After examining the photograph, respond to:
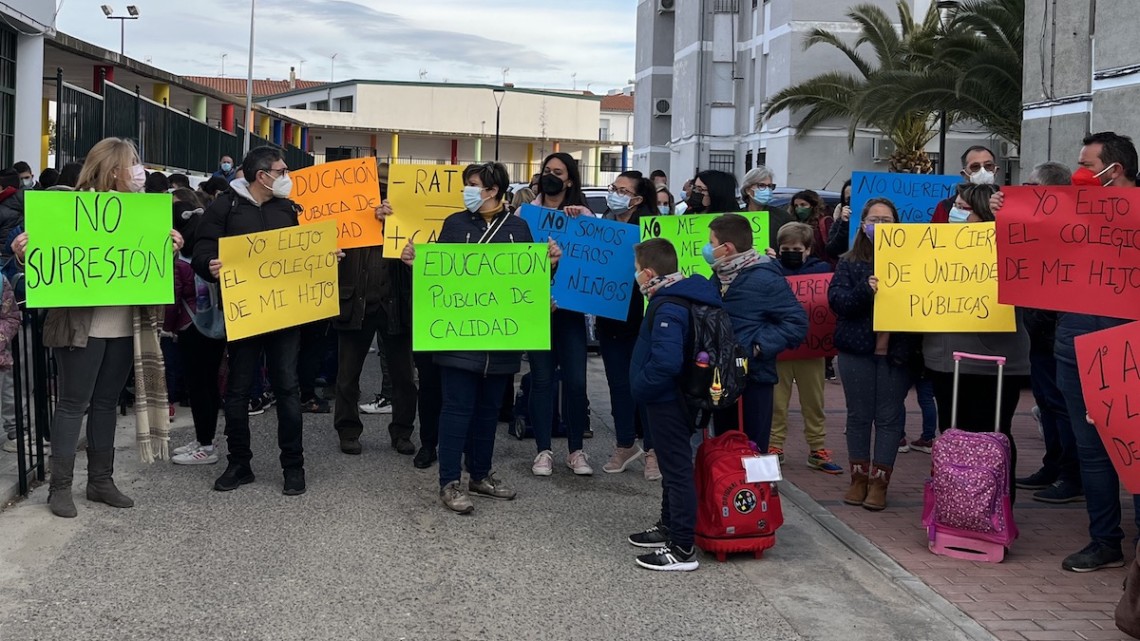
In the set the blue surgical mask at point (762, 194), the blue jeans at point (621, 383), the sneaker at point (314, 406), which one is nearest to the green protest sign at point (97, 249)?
the blue jeans at point (621, 383)

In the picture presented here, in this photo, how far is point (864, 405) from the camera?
303 inches

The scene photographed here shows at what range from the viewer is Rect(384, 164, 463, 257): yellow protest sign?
891 cm

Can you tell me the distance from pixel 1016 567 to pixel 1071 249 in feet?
5.46

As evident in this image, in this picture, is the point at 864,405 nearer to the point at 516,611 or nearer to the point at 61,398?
the point at 516,611

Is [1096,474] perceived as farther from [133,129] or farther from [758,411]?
[133,129]

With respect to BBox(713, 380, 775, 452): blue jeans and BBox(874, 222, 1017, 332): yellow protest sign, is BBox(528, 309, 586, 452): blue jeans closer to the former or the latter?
BBox(713, 380, 775, 452): blue jeans

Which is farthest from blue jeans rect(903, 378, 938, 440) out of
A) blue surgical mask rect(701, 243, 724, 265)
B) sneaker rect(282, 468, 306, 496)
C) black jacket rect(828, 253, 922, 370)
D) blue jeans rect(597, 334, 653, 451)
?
sneaker rect(282, 468, 306, 496)

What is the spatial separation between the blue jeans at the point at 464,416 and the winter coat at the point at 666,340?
53.1 inches

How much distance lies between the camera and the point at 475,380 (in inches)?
296

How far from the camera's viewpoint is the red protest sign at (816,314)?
356 inches

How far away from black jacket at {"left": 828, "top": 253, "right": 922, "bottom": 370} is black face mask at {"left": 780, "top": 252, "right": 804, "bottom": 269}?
1.47 metres

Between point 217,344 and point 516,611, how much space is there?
3.68 m

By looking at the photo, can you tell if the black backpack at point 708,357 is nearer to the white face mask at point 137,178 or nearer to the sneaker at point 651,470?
the sneaker at point 651,470

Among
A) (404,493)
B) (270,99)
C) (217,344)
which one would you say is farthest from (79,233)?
(270,99)
